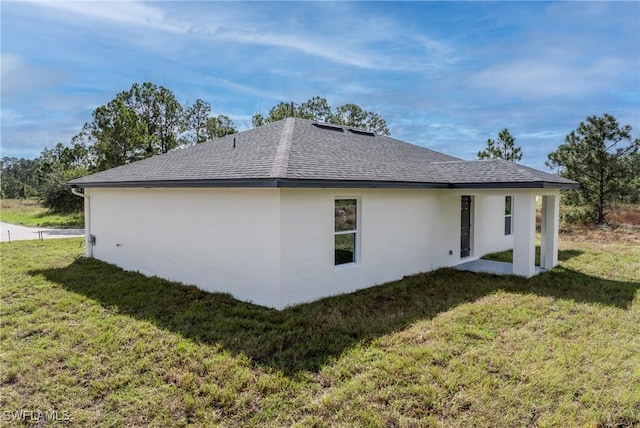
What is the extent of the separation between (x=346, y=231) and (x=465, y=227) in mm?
5585

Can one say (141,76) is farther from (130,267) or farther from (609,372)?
(609,372)

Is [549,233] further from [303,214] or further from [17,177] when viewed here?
[17,177]

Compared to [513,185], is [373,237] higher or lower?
lower

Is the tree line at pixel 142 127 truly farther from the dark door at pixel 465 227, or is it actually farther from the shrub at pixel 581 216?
the shrub at pixel 581 216

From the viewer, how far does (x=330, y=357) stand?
4.93 m

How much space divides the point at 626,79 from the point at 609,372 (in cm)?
1644

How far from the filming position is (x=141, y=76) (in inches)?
1043

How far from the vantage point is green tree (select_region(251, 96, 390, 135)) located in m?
33.8

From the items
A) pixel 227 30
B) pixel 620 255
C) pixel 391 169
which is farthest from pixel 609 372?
pixel 227 30

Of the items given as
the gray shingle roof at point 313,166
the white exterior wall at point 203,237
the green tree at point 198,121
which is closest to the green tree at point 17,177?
the green tree at point 198,121

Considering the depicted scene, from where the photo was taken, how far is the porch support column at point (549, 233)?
35.2ft

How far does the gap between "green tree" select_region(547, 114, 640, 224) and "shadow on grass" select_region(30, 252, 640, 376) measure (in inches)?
463

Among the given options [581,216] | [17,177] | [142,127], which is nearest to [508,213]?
[581,216]

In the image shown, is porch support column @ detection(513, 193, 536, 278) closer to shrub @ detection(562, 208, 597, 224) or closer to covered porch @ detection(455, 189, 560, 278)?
covered porch @ detection(455, 189, 560, 278)
